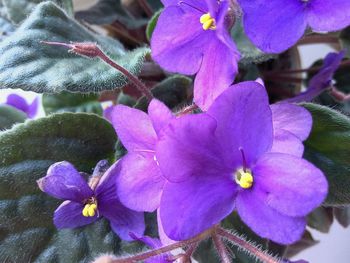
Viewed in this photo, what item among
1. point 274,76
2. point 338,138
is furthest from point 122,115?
point 274,76

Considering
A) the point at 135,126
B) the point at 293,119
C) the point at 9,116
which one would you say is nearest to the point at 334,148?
the point at 293,119

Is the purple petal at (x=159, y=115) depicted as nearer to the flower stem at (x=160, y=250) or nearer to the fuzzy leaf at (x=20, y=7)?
the flower stem at (x=160, y=250)

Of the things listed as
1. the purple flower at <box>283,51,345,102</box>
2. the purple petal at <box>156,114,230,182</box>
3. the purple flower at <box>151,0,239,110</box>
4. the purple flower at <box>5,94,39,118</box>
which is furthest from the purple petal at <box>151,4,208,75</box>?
the purple flower at <box>5,94,39,118</box>

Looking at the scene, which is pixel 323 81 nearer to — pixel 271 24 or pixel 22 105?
pixel 271 24

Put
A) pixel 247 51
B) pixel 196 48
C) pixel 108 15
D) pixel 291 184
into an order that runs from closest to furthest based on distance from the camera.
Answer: pixel 291 184
pixel 196 48
pixel 247 51
pixel 108 15

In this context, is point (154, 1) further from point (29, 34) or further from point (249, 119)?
point (249, 119)

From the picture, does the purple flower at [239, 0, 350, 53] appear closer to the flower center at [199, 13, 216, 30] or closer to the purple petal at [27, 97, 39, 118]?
the flower center at [199, 13, 216, 30]

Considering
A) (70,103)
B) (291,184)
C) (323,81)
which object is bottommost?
(70,103)
